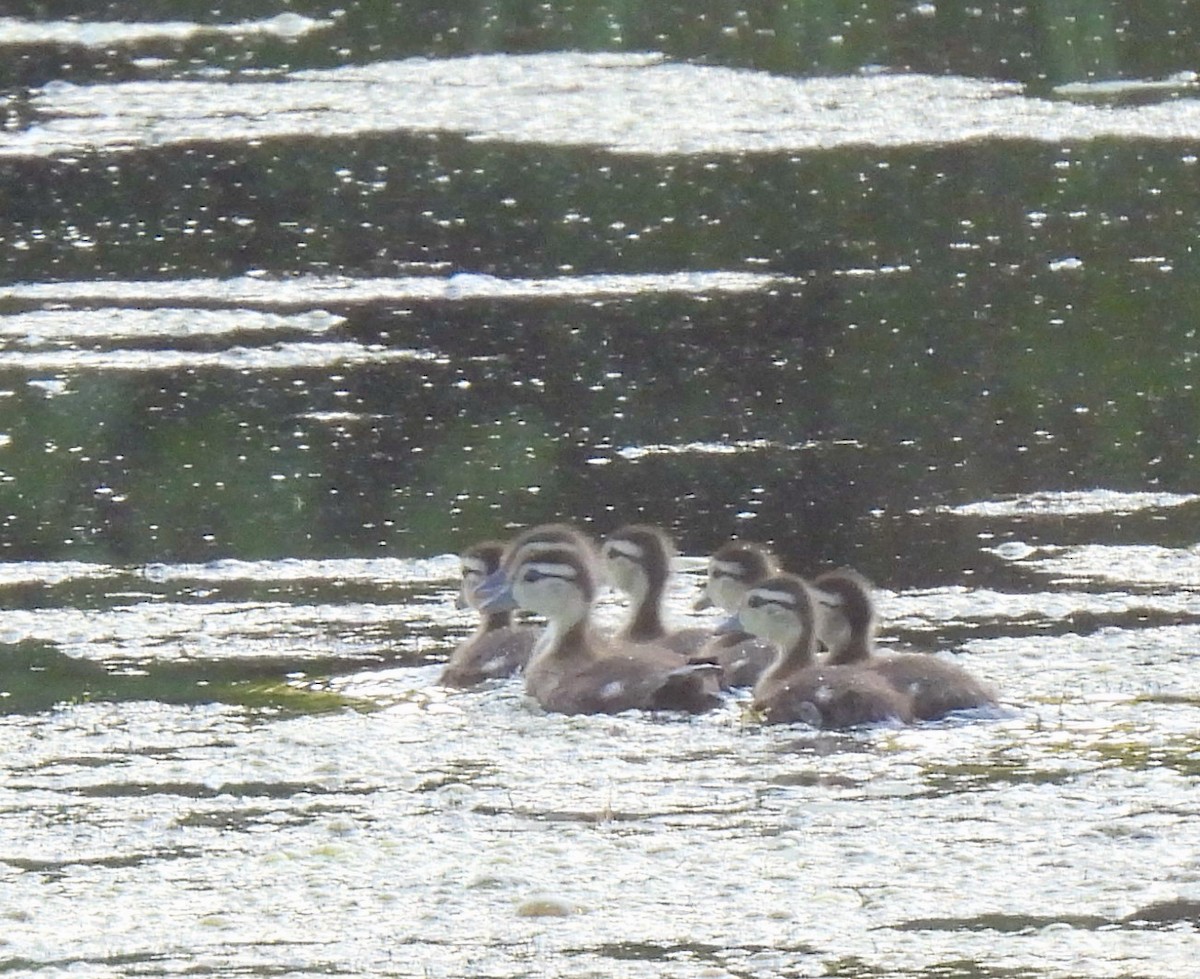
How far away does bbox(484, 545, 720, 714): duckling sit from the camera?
7.59 meters

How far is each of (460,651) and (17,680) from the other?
4.08 feet

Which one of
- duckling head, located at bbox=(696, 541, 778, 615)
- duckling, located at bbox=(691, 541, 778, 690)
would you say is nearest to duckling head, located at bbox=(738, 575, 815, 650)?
duckling, located at bbox=(691, 541, 778, 690)

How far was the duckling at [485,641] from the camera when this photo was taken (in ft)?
26.5

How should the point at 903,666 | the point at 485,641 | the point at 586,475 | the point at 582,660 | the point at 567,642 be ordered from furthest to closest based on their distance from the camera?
the point at 586,475 < the point at 485,641 < the point at 567,642 < the point at 582,660 < the point at 903,666

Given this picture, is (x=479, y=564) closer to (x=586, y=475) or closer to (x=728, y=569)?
(x=728, y=569)

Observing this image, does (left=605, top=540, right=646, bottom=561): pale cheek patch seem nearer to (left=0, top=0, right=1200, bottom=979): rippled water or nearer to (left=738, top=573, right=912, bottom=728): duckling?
(left=0, top=0, right=1200, bottom=979): rippled water

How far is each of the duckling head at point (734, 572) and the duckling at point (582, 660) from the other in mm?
355

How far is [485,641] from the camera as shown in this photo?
827 cm

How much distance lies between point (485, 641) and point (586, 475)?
2289 mm

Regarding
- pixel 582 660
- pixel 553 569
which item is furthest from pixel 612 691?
pixel 553 569

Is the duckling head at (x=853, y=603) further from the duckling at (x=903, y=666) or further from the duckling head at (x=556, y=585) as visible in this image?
the duckling head at (x=556, y=585)

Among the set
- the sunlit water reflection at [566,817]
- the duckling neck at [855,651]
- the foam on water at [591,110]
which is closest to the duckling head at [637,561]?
the sunlit water reflection at [566,817]

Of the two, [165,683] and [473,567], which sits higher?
[473,567]

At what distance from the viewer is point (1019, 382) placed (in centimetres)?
1180
